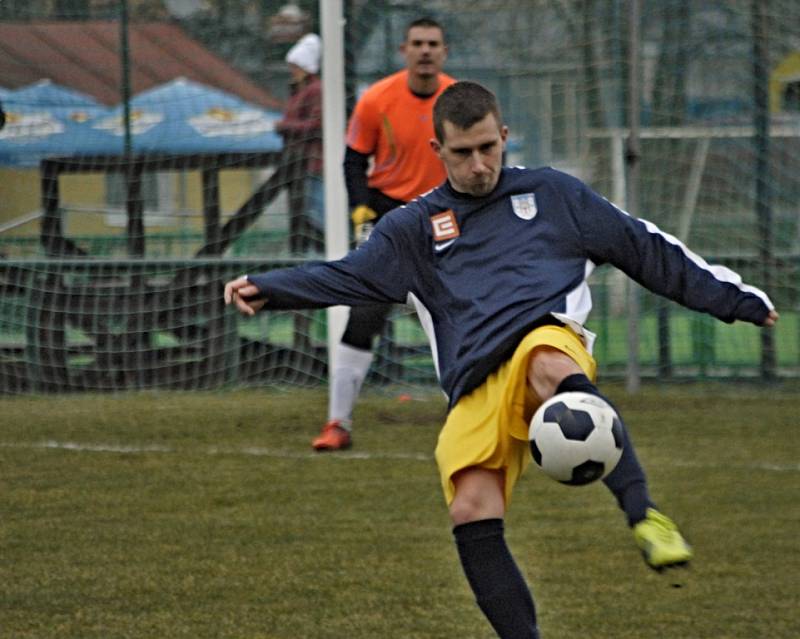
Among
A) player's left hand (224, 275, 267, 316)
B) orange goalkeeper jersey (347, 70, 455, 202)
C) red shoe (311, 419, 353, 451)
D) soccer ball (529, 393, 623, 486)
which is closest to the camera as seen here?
soccer ball (529, 393, 623, 486)

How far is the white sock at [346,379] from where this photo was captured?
7992 millimetres

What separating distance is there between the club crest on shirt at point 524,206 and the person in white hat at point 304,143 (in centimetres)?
613

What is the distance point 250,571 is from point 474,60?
574cm

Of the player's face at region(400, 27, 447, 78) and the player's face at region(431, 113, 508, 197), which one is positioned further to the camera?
the player's face at region(400, 27, 447, 78)

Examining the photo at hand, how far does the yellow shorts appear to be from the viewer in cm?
409

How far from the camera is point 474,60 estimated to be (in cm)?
1048

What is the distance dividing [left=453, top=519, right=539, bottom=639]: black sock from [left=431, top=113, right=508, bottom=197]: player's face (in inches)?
36.6

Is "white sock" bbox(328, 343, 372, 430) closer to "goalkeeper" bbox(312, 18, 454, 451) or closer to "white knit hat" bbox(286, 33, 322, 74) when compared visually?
"goalkeeper" bbox(312, 18, 454, 451)

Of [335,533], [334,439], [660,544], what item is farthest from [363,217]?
[660,544]

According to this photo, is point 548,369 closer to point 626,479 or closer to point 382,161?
point 626,479

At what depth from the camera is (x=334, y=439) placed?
7.88 metres

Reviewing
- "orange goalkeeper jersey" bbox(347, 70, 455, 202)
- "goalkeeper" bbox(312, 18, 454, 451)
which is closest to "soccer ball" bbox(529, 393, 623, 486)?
"goalkeeper" bbox(312, 18, 454, 451)

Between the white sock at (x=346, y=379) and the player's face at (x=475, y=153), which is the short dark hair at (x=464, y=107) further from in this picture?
the white sock at (x=346, y=379)

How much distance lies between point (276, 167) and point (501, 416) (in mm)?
6704
